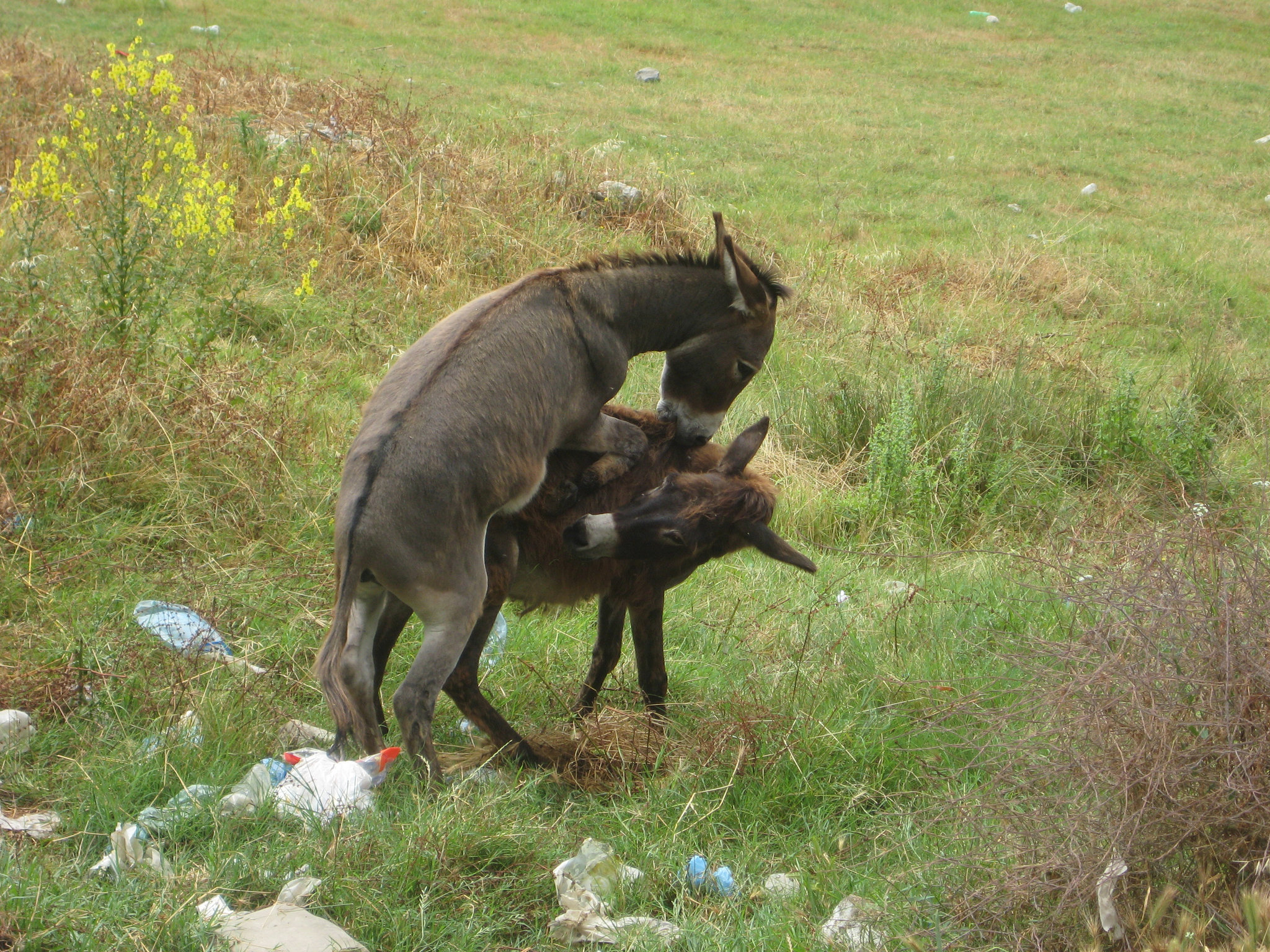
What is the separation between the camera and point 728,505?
4301 millimetres

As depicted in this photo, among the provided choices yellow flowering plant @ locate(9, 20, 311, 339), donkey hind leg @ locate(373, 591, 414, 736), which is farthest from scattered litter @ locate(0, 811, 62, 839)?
yellow flowering plant @ locate(9, 20, 311, 339)

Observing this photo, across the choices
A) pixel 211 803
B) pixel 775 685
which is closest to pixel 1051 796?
pixel 775 685

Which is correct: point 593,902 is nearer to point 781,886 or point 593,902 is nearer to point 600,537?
point 781,886

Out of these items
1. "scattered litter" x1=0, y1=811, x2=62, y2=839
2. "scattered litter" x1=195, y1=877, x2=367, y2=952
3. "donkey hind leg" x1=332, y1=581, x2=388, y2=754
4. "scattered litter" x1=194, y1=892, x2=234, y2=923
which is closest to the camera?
"scattered litter" x1=195, y1=877, x2=367, y2=952

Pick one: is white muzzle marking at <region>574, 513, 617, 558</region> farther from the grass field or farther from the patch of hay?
the grass field

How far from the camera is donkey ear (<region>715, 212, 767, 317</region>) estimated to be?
512cm

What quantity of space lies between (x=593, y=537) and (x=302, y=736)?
137 cm

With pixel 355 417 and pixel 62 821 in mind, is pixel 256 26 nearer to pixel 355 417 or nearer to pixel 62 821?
pixel 355 417

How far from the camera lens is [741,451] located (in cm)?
458

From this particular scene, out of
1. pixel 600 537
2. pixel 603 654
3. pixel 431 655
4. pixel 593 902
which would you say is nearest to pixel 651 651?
pixel 603 654

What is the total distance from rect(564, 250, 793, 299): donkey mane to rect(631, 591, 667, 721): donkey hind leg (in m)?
1.57

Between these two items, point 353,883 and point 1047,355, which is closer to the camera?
point 353,883

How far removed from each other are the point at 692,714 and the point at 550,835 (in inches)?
46.8

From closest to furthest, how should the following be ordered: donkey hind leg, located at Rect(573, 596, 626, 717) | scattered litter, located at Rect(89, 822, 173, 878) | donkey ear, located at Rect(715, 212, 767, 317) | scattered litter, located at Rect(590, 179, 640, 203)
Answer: scattered litter, located at Rect(89, 822, 173, 878) → donkey hind leg, located at Rect(573, 596, 626, 717) → donkey ear, located at Rect(715, 212, 767, 317) → scattered litter, located at Rect(590, 179, 640, 203)
